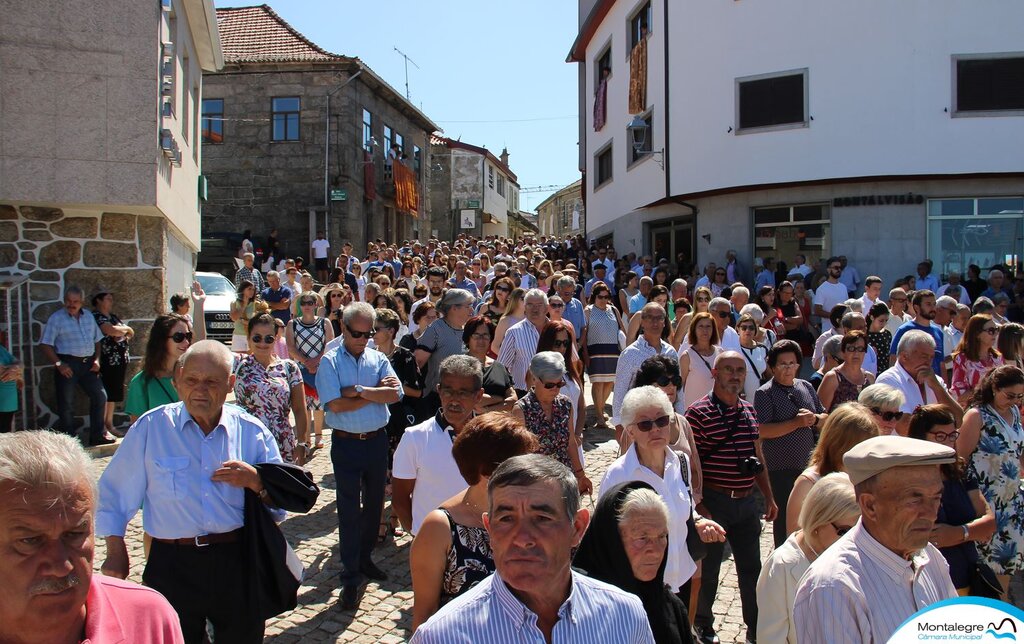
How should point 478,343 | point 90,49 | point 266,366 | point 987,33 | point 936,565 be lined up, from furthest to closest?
point 987,33, point 90,49, point 478,343, point 266,366, point 936,565

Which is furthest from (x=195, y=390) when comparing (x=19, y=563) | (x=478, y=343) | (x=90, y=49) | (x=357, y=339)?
(x=90, y=49)

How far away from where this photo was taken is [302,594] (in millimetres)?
5934

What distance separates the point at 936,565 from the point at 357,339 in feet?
13.7

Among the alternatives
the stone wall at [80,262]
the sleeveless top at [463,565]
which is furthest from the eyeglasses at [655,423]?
the stone wall at [80,262]

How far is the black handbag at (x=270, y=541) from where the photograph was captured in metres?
3.82

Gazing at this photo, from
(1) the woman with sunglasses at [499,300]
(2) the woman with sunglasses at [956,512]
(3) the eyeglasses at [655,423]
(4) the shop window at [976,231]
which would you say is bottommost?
(2) the woman with sunglasses at [956,512]

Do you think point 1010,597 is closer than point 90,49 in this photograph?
Yes

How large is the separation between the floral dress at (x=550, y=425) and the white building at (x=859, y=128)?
46.1 ft

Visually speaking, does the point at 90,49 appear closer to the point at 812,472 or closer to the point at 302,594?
the point at 302,594

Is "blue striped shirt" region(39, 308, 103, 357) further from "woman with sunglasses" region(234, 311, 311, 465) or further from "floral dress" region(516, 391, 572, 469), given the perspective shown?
"floral dress" region(516, 391, 572, 469)

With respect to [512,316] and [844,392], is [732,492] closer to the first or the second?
[844,392]

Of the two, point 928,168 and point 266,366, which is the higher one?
point 928,168

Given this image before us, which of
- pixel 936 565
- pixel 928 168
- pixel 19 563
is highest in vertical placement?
pixel 928 168

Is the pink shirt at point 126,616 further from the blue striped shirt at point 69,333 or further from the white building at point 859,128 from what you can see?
the white building at point 859,128
